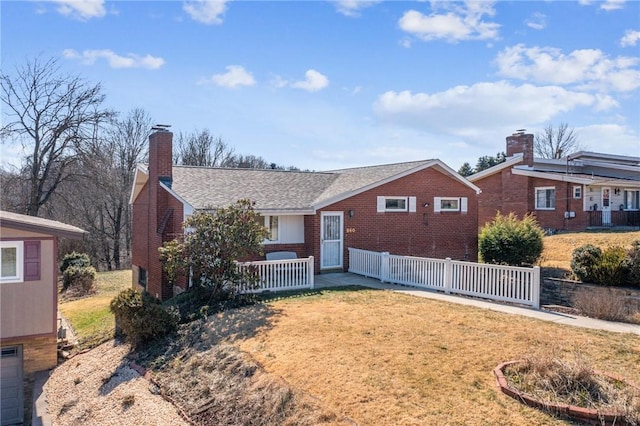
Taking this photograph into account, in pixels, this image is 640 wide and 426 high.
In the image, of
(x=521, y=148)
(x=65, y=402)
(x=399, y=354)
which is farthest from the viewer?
(x=521, y=148)

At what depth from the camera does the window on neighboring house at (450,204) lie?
64.2 feet

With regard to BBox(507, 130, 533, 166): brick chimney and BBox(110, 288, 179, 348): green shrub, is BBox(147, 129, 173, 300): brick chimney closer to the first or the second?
BBox(110, 288, 179, 348): green shrub

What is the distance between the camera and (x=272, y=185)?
18828 millimetres

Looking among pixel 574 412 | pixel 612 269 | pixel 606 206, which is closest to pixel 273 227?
pixel 612 269

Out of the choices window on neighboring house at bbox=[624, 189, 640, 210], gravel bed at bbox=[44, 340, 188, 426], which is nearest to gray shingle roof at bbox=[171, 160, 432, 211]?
gravel bed at bbox=[44, 340, 188, 426]

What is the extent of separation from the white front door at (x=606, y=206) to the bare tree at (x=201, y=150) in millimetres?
37044

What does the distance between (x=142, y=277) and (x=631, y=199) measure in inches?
1245

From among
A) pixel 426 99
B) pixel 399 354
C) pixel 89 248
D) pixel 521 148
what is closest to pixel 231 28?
pixel 426 99

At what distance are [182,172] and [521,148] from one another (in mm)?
23168

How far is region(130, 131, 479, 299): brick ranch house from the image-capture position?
16547 mm

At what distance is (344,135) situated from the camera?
2397cm

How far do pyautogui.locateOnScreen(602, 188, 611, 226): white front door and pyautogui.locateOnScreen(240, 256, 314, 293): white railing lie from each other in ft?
72.6

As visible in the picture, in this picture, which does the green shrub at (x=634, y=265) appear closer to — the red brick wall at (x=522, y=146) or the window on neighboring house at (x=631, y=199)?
the red brick wall at (x=522, y=146)

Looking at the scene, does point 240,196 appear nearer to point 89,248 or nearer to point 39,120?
point 39,120
